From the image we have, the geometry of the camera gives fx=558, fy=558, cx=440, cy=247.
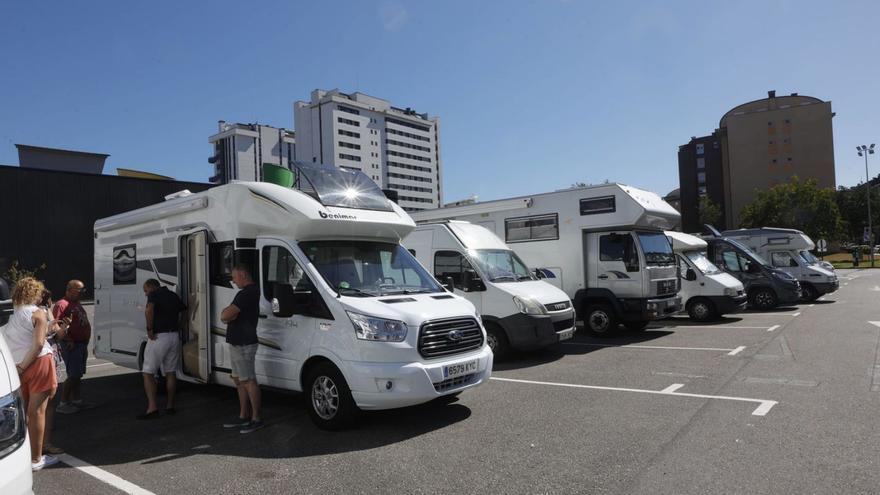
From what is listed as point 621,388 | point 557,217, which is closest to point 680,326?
point 557,217

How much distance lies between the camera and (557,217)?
40.4ft

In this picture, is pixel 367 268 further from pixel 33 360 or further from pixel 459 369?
pixel 33 360

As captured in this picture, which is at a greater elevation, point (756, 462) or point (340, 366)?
point (340, 366)

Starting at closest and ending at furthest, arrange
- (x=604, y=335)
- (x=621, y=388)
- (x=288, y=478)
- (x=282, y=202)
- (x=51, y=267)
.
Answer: (x=288, y=478) → (x=282, y=202) → (x=621, y=388) → (x=604, y=335) → (x=51, y=267)

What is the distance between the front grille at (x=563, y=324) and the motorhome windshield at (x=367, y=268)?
329cm

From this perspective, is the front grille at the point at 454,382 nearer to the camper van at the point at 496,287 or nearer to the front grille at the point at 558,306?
the camper van at the point at 496,287

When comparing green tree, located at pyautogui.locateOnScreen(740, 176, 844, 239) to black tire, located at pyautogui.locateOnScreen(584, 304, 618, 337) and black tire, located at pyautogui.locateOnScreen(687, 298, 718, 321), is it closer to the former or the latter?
black tire, located at pyautogui.locateOnScreen(687, 298, 718, 321)

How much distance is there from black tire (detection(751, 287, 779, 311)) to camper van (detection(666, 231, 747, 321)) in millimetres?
2858

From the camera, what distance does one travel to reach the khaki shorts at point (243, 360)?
579 centimetres

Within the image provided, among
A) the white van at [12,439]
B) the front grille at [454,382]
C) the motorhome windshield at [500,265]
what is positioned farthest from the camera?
the motorhome windshield at [500,265]

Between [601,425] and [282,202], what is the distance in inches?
163

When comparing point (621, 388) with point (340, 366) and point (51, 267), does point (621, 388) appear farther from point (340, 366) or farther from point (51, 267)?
point (51, 267)

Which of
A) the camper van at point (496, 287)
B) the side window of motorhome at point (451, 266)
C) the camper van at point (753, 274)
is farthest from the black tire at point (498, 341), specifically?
the camper van at point (753, 274)

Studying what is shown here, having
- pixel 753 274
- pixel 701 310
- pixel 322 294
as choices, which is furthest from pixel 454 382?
pixel 753 274
